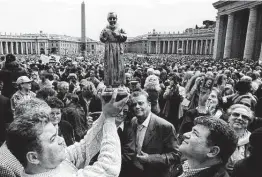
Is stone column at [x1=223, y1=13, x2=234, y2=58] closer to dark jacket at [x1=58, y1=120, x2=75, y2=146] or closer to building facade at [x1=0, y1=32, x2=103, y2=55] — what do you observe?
dark jacket at [x1=58, y1=120, x2=75, y2=146]

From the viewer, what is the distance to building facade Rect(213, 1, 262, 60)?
27.4 m

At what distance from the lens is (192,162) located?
Result: 96.7 inches

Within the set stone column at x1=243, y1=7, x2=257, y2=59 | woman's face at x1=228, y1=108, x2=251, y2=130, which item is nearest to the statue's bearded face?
woman's face at x1=228, y1=108, x2=251, y2=130

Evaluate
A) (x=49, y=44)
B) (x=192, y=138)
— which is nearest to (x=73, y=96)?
(x=192, y=138)

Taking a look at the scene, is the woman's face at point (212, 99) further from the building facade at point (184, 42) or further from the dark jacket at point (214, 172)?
the building facade at point (184, 42)

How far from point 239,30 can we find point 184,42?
52308 mm

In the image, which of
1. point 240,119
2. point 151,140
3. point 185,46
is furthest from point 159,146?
point 185,46

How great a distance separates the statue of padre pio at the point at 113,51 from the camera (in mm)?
3453

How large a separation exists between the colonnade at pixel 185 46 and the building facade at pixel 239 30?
3046 centimetres

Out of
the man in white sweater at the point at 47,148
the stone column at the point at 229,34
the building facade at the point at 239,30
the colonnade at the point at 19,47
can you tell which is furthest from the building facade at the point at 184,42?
the man in white sweater at the point at 47,148

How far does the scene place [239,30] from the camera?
114ft

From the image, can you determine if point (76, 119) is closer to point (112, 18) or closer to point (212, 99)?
point (112, 18)

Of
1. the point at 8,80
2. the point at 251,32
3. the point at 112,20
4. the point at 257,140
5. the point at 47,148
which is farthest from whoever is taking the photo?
the point at 251,32

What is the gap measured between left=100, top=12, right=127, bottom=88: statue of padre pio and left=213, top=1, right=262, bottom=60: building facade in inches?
970
